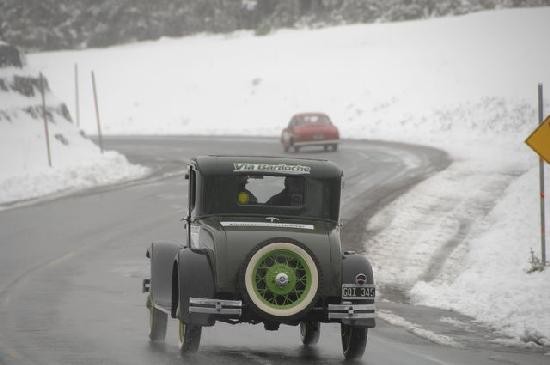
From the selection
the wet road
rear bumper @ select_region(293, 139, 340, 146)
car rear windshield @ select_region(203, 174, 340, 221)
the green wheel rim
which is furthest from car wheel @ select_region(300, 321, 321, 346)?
Result: rear bumper @ select_region(293, 139, 340, 146)

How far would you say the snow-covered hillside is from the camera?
107 ft

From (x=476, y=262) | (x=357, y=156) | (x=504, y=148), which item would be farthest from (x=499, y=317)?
(x=504, y=148)

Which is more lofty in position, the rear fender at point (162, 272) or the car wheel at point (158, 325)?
the rear fender at point (162, 272)

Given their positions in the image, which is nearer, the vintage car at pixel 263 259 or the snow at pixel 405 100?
the vintage car at pixel 263 259

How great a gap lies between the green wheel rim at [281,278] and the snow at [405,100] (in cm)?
663

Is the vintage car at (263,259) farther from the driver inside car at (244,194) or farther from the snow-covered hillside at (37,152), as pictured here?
the snow-covered hillside at (37,152)

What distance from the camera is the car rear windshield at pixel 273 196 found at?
11.2 meters

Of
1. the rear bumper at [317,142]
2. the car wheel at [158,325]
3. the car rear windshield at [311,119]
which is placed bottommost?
the rear bumper at [317,142]

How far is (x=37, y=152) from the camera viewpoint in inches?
1443

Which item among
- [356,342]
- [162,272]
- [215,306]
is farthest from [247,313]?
[162,272]

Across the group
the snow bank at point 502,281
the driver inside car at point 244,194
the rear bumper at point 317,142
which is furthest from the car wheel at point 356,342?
the rear bumper at point 317,142

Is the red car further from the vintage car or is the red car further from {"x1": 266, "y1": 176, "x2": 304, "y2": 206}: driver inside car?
{"x1": 266, "y1": 176, "x2": 304, "y2": 206}: driver inside car

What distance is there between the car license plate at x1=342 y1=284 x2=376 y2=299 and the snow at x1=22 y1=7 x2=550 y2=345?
19.7 feet

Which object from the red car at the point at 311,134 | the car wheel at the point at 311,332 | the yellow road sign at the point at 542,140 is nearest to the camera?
the car wheel at the point at 311,332
